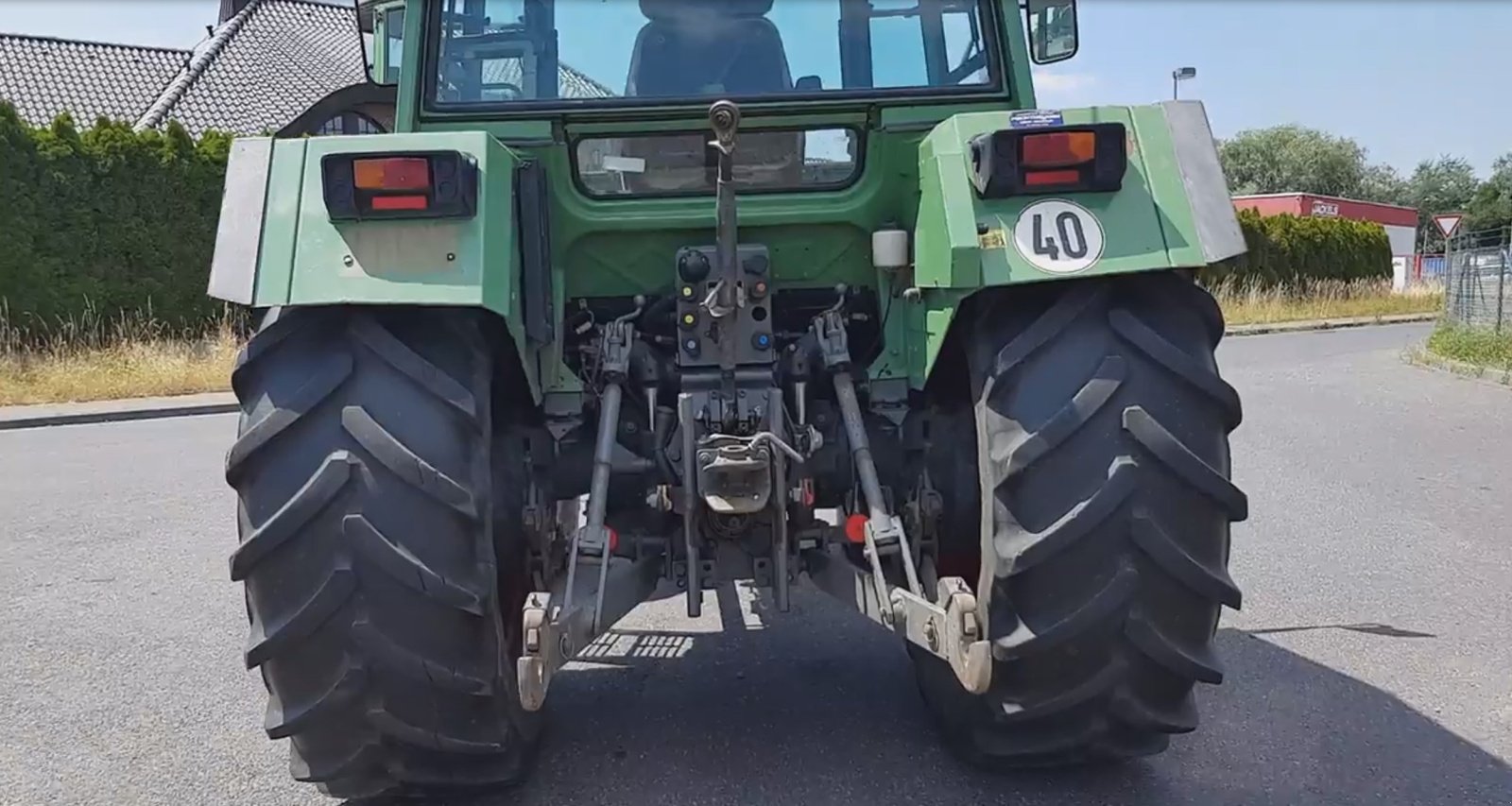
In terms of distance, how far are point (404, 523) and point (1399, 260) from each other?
40364 mm

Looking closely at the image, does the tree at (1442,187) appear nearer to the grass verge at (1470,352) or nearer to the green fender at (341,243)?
the grass verge at (1470,352)

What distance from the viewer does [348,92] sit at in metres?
4.99

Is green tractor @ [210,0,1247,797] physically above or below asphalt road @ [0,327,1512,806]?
above

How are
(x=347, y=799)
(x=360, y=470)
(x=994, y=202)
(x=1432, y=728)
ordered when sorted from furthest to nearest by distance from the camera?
(x=1432, y=728) < (x=347, y=799) < (x=994, y=202) < (x=360, y=470)

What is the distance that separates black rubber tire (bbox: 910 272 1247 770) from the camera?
2871 mm

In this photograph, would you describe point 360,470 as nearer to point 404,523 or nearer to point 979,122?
point 404,523

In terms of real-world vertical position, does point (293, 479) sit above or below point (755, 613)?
above

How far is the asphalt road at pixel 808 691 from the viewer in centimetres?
353

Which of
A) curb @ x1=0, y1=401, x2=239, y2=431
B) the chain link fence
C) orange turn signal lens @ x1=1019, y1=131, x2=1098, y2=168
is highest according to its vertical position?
orange turn signal lens @ x1=1019, y1=131, x2=1098, y2=168

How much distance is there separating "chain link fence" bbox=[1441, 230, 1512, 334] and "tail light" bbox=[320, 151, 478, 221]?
1640 cm

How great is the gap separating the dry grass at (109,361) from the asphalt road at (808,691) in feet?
23.5

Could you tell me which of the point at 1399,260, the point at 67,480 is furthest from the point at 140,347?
the point at 1399,260

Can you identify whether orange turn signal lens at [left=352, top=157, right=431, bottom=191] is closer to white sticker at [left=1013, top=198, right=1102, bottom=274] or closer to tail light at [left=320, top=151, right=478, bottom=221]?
tail light at [left=320, top=151, right=478, bottom=221]

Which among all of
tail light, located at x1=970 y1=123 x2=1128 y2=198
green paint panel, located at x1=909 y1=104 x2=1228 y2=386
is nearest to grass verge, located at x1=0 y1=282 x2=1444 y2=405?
green paint panel, located at x1=909 y1=104 x2=1228 y2=386
